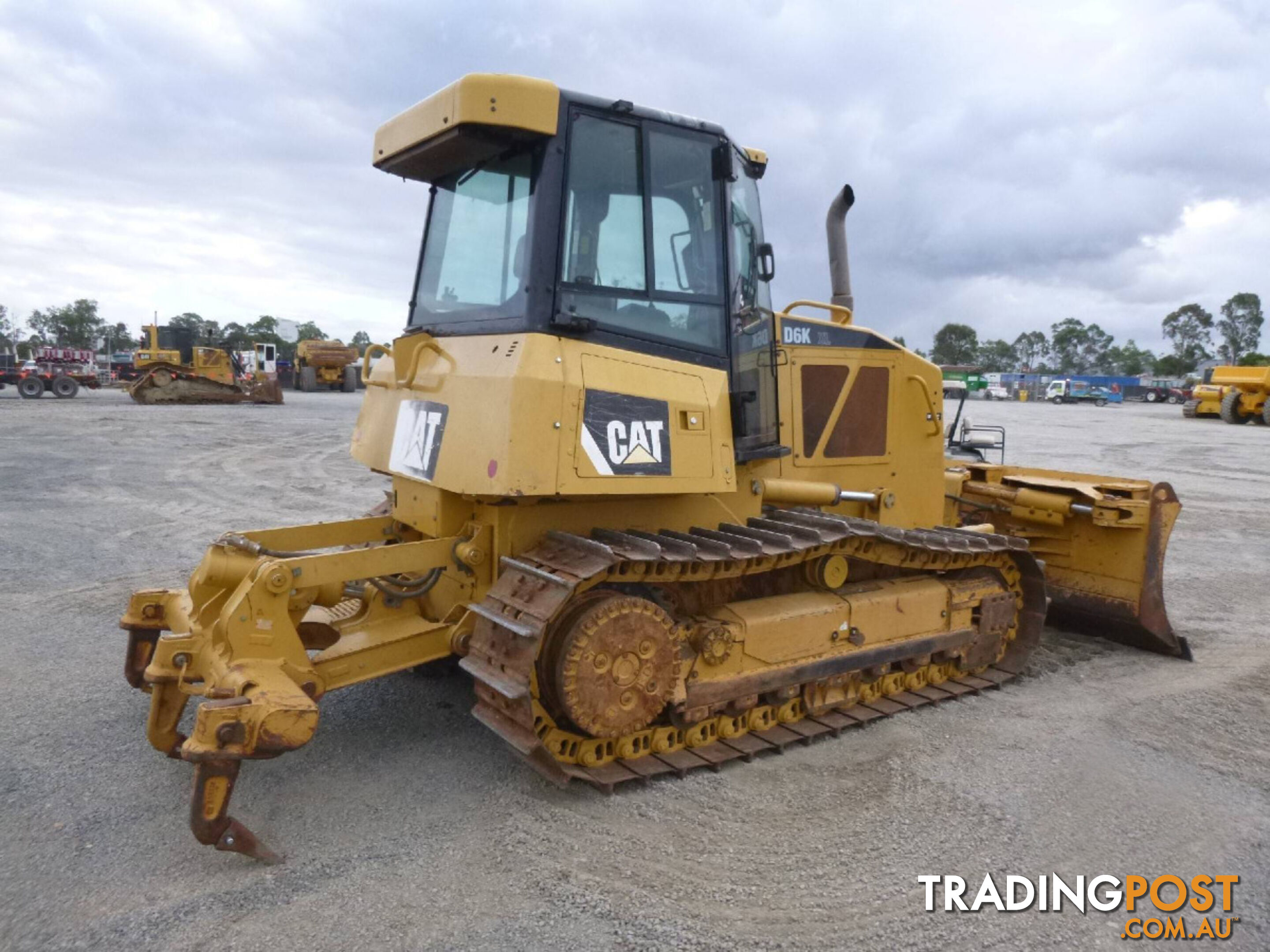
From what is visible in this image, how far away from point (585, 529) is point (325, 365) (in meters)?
42.0

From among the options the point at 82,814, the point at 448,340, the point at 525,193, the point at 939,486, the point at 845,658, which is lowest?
the point at 82,814

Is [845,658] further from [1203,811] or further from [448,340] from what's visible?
[448,340]

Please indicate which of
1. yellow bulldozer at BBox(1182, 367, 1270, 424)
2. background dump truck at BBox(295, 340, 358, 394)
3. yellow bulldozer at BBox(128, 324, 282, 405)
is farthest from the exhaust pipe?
background dump truck at BBox(295, 340, 358, 394)

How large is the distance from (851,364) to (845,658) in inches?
81.4

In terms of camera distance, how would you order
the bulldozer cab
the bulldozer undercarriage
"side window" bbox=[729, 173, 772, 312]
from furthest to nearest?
"side window" bbox=[729, 173, 772, 312], the bulldozer cab, the bulldozer undercarriage

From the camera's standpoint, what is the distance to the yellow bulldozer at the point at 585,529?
148 inches

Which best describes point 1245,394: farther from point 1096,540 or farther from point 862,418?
point 862,418

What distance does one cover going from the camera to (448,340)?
4.48 meters

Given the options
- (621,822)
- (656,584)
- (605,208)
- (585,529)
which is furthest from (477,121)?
(621,822)

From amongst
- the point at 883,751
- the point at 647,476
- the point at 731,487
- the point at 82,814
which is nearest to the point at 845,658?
the point at 883,751
